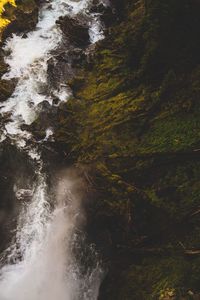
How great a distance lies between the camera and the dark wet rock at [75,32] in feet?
51.2

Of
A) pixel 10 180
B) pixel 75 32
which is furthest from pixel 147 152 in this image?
pixel 75 32

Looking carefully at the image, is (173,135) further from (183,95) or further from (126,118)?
(126,118)

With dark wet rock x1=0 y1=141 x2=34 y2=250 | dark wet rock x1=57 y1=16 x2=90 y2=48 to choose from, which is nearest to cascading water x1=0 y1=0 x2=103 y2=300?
dark wet rock x1=0 y1=141 x2=34 y2=250

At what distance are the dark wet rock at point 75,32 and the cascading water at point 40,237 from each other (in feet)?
9.58

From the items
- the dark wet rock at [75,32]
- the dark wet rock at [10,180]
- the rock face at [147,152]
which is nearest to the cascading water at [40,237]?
the dark wet rock at [10,180]

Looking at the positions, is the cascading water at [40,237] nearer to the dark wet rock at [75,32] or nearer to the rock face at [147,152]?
the rock face at [147,152]

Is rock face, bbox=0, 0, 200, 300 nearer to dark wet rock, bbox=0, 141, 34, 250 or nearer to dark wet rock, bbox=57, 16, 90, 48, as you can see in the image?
dark wet rock, bbox=0, 141, 34, 250

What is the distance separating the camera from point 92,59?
14.0m

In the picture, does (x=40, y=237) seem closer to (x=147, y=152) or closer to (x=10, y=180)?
(x=10, y=180)

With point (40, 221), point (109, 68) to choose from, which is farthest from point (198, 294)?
point (109, 68)

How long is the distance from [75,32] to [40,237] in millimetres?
9418

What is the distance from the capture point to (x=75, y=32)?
15.7 metres

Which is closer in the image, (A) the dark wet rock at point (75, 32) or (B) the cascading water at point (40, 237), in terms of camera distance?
(B) the cascading water at point (40, 237)

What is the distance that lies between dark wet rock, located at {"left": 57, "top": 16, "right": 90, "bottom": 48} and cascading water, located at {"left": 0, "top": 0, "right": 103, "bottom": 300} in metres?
2.92
